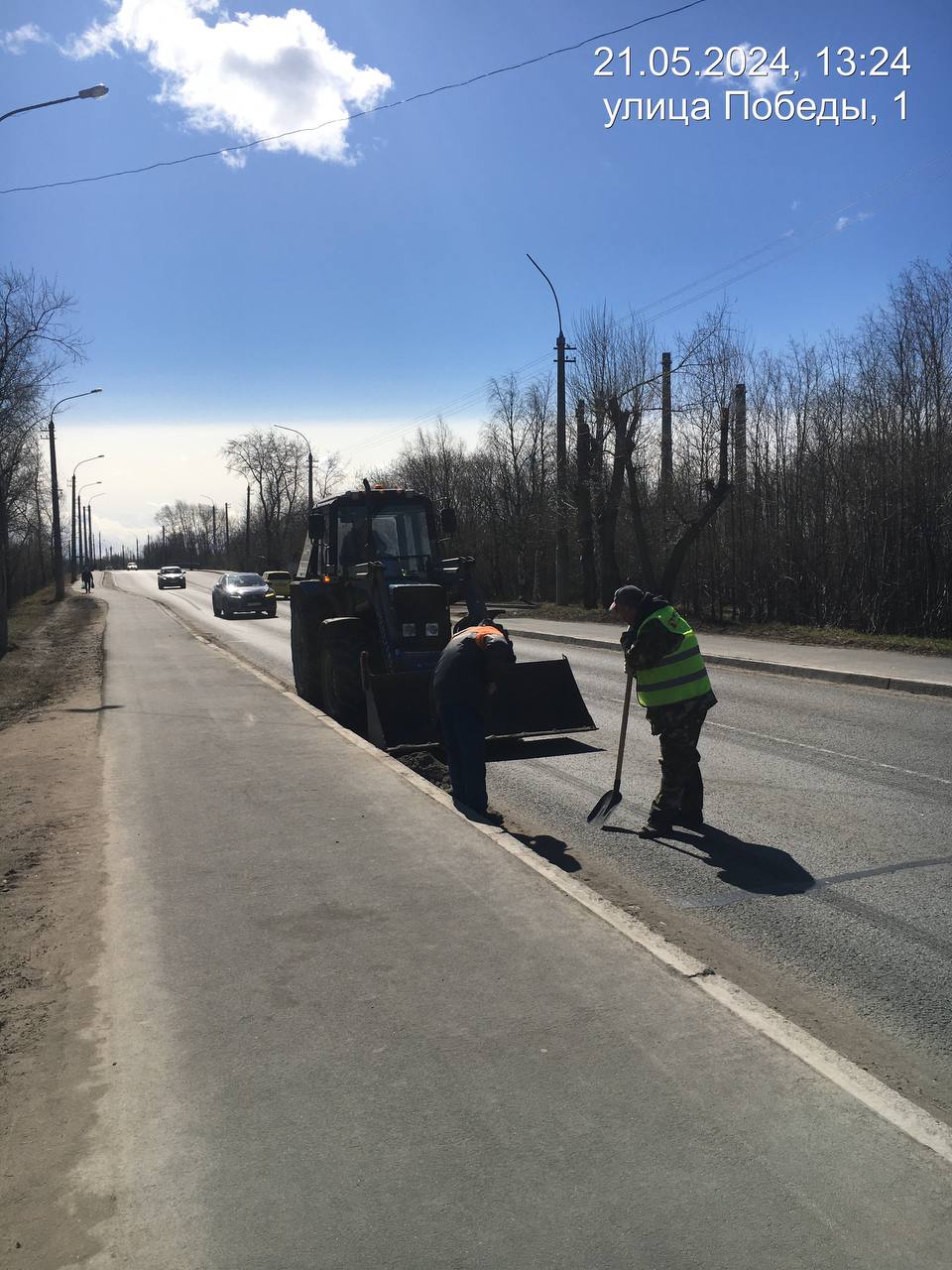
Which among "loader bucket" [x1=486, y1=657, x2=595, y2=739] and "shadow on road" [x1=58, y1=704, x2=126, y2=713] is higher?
"loader bucket" [x1=486, y1=657, x2=595, y2=739]

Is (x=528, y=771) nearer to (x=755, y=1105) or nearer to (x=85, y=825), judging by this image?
(x=85, y=825)

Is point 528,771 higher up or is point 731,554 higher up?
point 731,554

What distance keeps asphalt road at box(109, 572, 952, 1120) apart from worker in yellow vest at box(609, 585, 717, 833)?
0.51 meters

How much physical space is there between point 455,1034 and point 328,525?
931cm

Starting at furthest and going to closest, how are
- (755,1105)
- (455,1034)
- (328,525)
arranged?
(328,525) < (455,1034) < (755,1105)

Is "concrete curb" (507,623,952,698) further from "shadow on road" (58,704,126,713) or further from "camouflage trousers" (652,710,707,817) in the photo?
"shadow on road" (58,704,126,713)

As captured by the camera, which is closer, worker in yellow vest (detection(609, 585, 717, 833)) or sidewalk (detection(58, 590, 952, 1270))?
sidewalk (detection(58, 590, 952, 1270))

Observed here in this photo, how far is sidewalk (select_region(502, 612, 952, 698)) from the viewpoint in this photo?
45.4 feet

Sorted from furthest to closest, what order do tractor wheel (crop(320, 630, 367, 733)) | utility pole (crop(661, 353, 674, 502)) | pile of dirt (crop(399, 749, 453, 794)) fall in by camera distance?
utility pole (crop(661, 353, 674, 502)) < tractor wheel (crop(320, 630, 367, 733)) < pile of dirt (crop(399, 749, 453, 794))

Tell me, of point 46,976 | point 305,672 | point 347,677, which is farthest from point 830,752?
point 46,976

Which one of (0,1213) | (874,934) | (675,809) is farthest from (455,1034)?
(675,809)

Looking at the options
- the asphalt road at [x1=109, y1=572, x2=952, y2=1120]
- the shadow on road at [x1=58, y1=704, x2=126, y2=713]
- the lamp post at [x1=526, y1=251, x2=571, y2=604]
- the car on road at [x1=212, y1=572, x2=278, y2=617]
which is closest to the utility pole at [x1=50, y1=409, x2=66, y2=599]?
the car on road at [x1=212, y1=572, x2=278, y2=617]

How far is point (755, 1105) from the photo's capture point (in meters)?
3.17

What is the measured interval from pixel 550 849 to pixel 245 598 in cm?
3158
